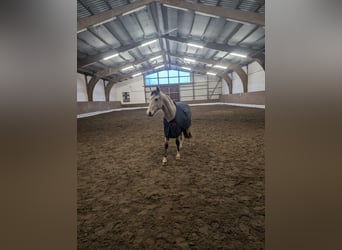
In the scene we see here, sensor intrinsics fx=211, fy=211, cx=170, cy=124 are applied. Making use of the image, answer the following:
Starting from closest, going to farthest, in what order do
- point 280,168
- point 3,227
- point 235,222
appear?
1. point 3,227
2. point 280,168
3. point 235,222

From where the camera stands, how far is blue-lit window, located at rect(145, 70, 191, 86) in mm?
26925

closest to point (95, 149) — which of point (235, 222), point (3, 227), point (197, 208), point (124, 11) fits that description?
point (197, 208)

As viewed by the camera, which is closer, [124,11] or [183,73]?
[124,11]

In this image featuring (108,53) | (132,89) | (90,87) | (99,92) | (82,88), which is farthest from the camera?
(132,89)

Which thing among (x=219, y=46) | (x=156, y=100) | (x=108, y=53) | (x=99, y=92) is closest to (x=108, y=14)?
(x=108, y=53)

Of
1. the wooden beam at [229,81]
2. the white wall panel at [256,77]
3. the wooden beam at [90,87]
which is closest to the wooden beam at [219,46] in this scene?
the white wall panel at [256,77]

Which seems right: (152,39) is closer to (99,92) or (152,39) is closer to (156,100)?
(99,92)

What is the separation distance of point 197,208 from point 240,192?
0.62 meters

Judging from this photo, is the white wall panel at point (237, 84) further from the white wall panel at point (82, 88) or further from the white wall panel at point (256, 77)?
the white wall panel at point (82, 88)

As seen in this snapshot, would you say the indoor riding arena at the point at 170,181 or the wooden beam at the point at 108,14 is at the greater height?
the wooden beam at the point at 108,14

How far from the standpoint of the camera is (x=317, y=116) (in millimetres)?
527

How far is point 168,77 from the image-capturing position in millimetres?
27141

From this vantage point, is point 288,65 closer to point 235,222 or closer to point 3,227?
point 3,227

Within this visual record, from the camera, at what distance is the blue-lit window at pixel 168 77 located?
2692cm
